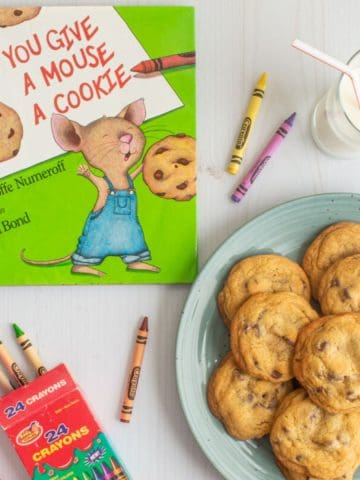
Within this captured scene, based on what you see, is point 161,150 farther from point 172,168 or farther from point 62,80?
point 62,80

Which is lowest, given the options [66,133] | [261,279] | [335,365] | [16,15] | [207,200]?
[335,365]

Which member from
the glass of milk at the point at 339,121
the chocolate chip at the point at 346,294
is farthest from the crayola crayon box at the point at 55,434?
the glass of milk at the point at 339,121

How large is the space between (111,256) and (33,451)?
10.0 inches

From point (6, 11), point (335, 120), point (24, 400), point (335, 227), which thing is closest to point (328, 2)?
point (335, 120)

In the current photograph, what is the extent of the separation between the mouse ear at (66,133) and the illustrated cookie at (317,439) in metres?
0.41

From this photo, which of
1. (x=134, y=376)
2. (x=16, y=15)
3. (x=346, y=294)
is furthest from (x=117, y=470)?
(x=16, y=15)

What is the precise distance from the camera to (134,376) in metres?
0.80

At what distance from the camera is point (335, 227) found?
762mm

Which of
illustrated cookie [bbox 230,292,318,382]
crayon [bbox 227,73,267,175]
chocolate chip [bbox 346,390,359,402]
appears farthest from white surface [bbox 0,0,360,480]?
chocolate chip [bbox 346,390,359,402]

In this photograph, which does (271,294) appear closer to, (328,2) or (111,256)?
(111,256)

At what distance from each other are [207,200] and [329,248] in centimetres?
17

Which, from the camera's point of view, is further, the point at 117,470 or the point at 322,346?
the point at 117,470

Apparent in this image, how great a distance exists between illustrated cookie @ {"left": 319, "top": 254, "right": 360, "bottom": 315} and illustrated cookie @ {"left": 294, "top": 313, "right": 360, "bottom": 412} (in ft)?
0.09

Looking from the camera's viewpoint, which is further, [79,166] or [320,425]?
[79,166]
